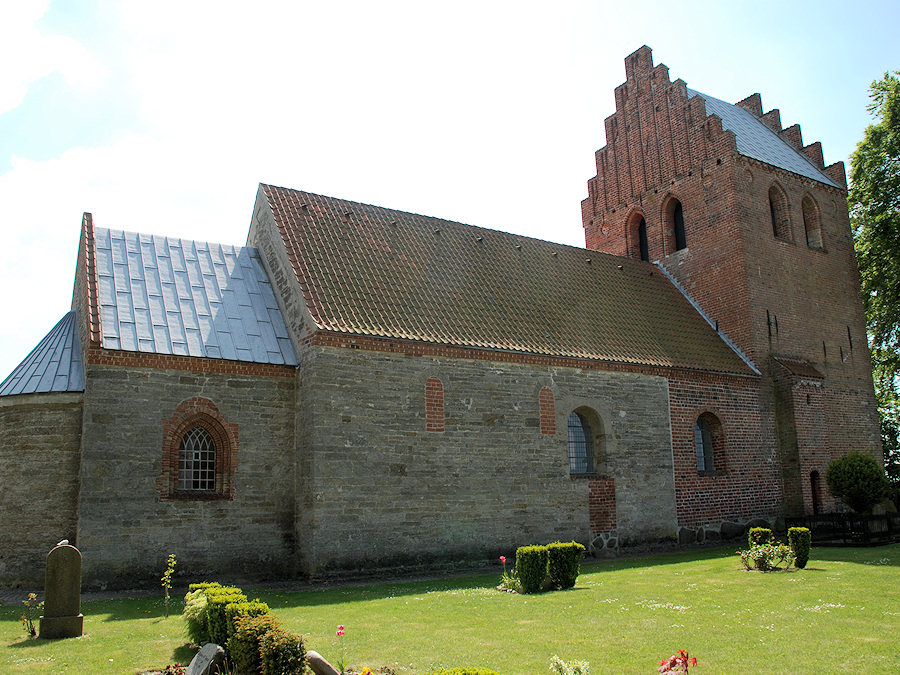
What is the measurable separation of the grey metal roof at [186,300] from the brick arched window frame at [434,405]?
9.63 feet

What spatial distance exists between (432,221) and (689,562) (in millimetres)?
10917

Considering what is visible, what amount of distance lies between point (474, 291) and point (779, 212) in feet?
40.9

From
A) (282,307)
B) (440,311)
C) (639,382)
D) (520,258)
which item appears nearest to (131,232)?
(282,307)

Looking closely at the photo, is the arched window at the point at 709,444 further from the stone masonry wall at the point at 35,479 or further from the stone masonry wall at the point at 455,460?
the stone masonry wall at the point at 35,479

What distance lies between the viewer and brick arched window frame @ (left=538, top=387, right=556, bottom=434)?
16.8 m

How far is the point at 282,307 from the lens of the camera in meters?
16.3

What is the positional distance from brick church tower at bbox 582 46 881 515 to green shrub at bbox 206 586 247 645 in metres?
17.7

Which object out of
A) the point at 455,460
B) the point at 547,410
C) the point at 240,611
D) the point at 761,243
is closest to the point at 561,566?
the point at 455,460

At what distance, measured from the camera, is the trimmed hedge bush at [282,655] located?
19.7 ft

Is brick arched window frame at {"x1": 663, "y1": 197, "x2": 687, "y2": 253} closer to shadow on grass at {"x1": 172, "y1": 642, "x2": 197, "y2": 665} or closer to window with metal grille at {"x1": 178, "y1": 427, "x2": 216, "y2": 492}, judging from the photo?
window with metal grille at {"x1": 178, "y1": 427, "x2": 216, "y2": 492}

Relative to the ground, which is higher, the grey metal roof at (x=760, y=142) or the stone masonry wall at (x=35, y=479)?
the grey metal roof at (x=760, y=142)

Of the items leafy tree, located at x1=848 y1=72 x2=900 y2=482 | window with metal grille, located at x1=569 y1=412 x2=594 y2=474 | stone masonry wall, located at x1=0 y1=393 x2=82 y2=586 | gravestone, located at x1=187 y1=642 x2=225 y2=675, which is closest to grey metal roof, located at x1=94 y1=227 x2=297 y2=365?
stone masonry wall, located at x1=0 y1=393 x2=82 y2=586

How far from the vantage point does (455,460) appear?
15383 millimetres

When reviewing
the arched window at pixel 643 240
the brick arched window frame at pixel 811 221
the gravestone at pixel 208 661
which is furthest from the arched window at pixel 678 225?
the gravestone at pixel 208 661
